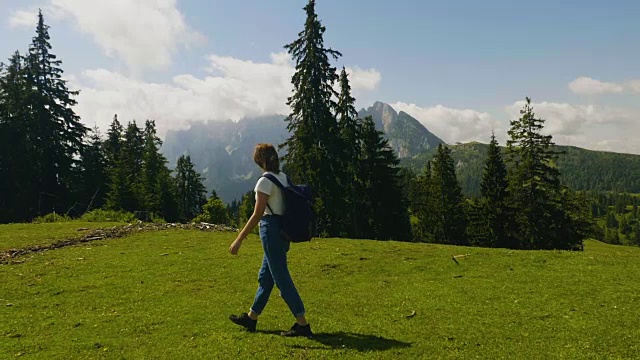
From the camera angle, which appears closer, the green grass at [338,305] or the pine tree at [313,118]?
the green grass at [338,305]

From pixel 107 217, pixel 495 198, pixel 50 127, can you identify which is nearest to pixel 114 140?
pixel 50 127

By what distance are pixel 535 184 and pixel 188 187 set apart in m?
72.9

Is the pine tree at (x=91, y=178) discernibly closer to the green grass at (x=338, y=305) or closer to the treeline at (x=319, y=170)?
the treeline at (x=319, y=170)

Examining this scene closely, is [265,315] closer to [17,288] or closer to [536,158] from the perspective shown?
[17,288]

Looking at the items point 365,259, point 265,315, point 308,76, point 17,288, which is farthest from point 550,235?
point 17,288

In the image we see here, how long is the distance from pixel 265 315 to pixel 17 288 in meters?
8.52

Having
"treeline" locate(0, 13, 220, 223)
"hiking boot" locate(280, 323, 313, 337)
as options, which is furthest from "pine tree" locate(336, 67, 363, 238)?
"hiking boot" locate(280, 323, 313, 337)

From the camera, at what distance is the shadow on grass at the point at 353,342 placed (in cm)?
694

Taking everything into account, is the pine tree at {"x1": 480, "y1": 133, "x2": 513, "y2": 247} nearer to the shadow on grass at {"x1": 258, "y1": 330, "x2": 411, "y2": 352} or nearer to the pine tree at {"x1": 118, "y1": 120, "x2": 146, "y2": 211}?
the pine tree at {"x1": 118, "y1": 120, "x2": 146, "y2": 211}

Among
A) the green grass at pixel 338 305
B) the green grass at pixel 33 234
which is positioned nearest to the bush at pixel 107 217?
the green grass at pixel 33 234

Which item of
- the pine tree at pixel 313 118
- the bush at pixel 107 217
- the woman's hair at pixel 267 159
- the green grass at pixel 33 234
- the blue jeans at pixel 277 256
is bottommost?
the green grass at pixel 33 234

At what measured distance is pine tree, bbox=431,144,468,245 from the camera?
6544 centimetres

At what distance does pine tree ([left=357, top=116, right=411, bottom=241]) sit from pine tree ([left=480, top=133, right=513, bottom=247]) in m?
13.0

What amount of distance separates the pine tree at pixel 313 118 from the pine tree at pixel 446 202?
3611 centimetres
